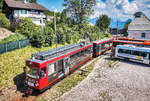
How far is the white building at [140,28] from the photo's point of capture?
1303 inches

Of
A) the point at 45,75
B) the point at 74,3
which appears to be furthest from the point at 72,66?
the point at 74,3

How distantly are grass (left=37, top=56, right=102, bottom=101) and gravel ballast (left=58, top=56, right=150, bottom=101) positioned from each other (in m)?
0.52

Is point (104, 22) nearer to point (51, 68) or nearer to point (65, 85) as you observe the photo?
point (65, 85)

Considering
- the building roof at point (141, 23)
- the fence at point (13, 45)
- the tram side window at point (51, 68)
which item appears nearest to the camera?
the tram side window at point (51, 68)

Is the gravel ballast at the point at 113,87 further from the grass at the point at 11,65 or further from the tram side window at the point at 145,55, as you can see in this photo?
the grass at the point at 11,65

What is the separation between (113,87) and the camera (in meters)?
11.2

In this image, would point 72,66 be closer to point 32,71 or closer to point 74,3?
point 32,71

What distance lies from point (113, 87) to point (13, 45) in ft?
52.7

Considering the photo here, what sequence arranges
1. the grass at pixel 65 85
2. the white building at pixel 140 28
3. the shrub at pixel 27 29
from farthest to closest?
1. the white building at pixel 140 28
2. the shrub at pixel 27 29
3. the grass at pixel 65 85

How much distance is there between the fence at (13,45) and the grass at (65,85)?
35.0 ft

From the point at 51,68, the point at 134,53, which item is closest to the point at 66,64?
the point at 51,68

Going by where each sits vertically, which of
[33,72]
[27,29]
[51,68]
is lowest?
[33,72]

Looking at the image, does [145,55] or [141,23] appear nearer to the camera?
[145,55]

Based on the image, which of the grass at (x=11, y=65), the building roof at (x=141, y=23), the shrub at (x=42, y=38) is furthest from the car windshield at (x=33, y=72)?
the building roof at (x=141, y=23)
